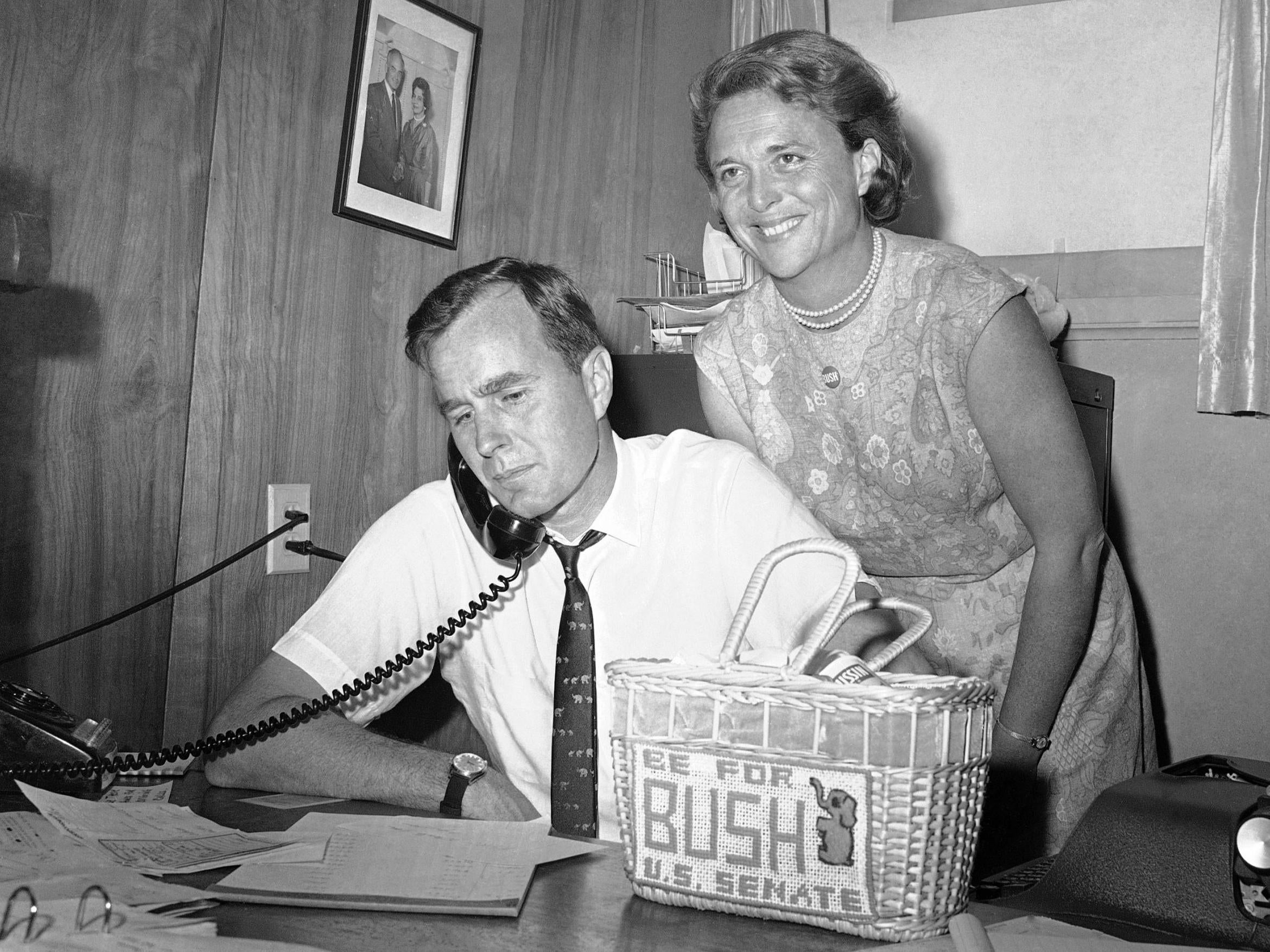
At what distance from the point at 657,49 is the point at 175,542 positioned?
1.83 meters

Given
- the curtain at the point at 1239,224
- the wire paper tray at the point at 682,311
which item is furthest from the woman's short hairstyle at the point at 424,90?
the curtain at the point at 1239,224

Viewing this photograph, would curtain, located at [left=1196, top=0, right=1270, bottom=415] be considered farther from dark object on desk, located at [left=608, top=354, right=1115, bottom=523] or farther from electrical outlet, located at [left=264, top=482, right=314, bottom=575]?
electrical outlet, located at [left=264, top=482, right=314, bottom=575]

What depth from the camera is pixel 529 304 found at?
1.44 metres

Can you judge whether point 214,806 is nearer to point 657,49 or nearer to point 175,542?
point 175,542

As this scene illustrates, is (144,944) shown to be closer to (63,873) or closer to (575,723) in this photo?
(63,873)

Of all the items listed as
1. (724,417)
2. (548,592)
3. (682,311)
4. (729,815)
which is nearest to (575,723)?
(548,592)

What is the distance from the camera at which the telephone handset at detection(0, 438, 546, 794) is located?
115cm

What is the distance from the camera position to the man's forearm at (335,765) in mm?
1154

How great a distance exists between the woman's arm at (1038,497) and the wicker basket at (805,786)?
29.9 inches

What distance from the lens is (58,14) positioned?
1436mm

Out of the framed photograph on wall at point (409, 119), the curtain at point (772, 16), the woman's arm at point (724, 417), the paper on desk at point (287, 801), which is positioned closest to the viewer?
the paper on desk at point (287, 801)

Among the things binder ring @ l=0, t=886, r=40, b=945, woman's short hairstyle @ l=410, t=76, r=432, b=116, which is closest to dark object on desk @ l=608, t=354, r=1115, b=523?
woman's short hairstyle @ l=410, t=76, r=432, b=116

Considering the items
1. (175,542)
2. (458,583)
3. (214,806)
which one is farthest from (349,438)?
(214,806)

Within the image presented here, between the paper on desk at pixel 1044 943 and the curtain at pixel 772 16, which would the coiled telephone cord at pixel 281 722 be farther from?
the curtain at pixel 772 16
